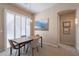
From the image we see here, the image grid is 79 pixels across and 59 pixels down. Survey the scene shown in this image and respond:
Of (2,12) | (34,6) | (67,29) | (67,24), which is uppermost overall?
(34,6)

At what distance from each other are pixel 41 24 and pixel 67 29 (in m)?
0.70

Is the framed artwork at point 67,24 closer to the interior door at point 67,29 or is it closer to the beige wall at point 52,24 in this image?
the interior door at point 67,29

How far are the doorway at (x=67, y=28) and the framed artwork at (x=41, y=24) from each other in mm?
393

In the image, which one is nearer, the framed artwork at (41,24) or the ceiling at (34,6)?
the ceiling at (34,6)

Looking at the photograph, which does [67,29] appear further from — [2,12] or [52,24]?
[2,12]

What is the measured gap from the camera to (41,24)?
2871 mm

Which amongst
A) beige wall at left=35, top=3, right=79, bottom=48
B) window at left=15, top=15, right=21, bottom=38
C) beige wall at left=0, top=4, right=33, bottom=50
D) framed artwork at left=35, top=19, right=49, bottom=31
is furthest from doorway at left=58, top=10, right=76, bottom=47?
window at left=15, top=15, right=21, bottom=38

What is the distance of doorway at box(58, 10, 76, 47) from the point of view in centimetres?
280

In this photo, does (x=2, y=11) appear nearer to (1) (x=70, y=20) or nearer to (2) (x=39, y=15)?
(2) (x=39, y=15)

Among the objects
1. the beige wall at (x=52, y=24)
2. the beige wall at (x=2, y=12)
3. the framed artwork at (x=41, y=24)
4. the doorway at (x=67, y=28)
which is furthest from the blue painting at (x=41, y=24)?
the doorway at (x=67, y=28)

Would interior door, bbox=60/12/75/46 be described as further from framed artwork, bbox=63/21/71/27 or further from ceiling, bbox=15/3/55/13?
ceiling, bbox=15/3/55/13

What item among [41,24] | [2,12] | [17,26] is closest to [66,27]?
[41,24]

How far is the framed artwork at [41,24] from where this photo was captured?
9.21ft

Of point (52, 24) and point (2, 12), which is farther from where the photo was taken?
point (52, 24)
